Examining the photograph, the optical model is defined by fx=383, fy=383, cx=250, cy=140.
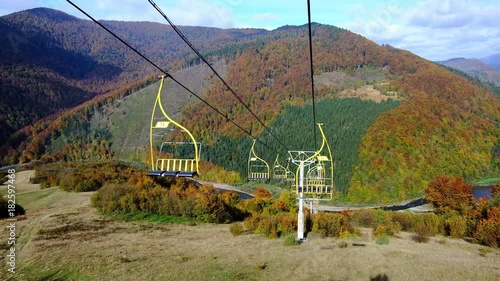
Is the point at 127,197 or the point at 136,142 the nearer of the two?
the point at 127,197

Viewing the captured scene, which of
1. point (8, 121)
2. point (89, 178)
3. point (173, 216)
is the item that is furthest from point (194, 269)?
point (8, 121)

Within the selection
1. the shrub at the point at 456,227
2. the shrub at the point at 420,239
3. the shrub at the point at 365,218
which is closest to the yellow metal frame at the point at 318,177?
the shrub at the point at 420,239

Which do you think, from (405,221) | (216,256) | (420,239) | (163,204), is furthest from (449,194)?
(216,256)

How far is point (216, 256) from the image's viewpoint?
26000 mm

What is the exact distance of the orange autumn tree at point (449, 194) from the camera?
64812 mm

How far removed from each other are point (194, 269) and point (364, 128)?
383ft

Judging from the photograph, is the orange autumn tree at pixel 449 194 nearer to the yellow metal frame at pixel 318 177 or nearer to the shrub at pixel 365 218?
the shrub at pixel 365 218

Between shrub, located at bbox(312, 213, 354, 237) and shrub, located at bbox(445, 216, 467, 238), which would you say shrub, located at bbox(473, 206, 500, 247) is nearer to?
shrub, located at bbox(445, 216, 467, 238)

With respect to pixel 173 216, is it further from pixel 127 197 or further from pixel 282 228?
pixel 282 228

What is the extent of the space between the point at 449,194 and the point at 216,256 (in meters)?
56.2

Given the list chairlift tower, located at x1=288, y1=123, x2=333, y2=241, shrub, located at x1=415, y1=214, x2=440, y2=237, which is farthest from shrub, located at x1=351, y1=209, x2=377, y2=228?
chairlift tower, located at x1=288, y1=123, x2=333, y2=241

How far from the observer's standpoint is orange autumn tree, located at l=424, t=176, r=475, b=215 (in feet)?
213

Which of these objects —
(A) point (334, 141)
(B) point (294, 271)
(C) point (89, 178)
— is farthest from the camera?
(A) point (334, 141)

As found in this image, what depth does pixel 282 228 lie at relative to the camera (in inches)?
1362
